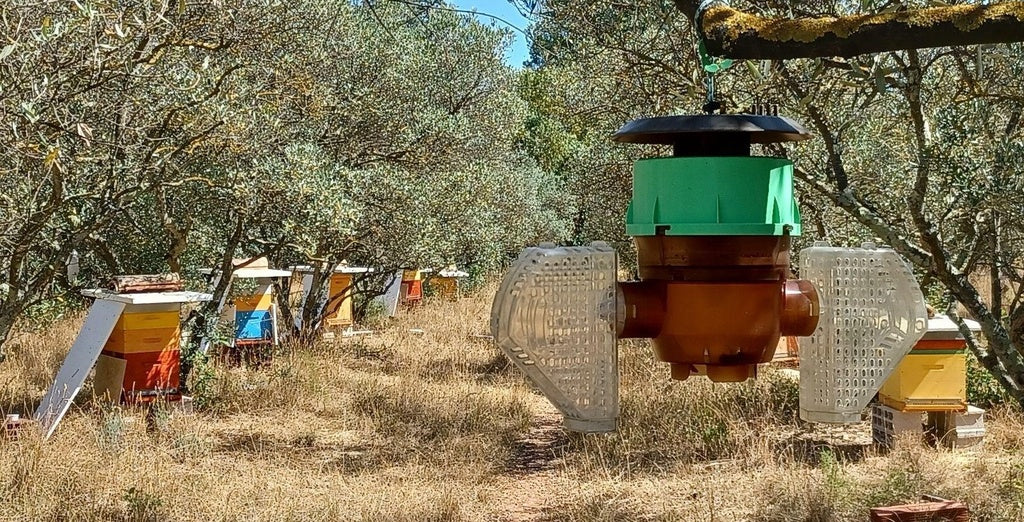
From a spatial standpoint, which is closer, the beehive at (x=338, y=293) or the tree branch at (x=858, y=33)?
the tree branch at (x=858, y=33)

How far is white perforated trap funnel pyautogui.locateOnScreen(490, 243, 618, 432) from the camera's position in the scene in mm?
1014

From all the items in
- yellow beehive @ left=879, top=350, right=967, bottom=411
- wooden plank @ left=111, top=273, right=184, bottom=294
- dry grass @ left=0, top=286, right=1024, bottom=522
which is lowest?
dry grass @ left=0, top=286, right=1024, bottom=522

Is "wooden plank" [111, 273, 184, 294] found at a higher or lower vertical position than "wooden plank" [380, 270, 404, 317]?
higher

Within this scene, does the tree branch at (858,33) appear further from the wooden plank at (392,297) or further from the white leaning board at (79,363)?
the wooden plank at (392,297)

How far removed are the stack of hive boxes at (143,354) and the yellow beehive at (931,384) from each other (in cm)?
552

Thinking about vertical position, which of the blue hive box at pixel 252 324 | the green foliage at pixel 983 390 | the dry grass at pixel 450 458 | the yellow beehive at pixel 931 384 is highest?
the blue hive box at pixel 252 324

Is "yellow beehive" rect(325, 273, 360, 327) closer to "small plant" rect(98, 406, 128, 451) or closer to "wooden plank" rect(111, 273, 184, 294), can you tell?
"wooden plank" rect(111, 273, 184, 294)

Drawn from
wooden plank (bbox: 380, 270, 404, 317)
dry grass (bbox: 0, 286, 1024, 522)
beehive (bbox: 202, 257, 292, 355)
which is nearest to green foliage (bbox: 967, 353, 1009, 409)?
dry grass (bbox: 0, 286, 1024, 522)

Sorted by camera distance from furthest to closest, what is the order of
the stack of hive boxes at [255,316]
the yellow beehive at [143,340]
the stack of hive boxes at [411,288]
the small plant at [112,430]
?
the stack of hive boxes at [411,288], the stack of hive boxes at [255,316], the yellow beehive at [143,340], the small plant at [112,430]

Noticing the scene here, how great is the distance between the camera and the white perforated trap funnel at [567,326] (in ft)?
3.33

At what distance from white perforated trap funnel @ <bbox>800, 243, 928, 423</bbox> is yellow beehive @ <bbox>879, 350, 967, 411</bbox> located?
20.0ft

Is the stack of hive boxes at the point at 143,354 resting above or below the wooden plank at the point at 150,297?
below

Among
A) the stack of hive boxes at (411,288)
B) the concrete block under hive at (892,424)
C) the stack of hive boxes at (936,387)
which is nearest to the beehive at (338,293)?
the stack of hive boxes at (411,288)

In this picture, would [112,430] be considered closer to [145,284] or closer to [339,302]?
[145,284]
